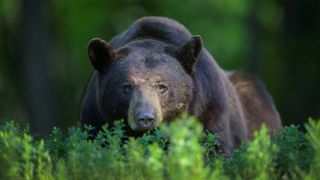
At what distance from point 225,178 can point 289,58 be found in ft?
65.3

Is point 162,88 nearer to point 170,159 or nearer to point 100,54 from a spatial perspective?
point 100,54

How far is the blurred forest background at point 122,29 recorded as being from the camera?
26.3 meters

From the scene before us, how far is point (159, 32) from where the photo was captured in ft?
36.1

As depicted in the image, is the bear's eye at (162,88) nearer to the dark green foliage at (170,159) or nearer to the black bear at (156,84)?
the black bear at (156,84)

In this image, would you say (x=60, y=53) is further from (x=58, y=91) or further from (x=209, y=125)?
(x=209, y=125)

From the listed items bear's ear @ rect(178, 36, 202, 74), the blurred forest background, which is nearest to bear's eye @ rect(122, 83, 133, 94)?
bear's ear @ rect(178, 36, 202, 74)

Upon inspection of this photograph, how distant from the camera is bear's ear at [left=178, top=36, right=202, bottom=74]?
10281mm

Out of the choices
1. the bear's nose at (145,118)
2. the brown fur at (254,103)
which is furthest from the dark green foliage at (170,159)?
the brown fur at (254,103)

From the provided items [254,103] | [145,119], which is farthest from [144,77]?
[254,103]

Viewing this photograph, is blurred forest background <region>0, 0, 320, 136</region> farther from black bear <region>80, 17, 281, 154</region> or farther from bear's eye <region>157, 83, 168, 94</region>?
bear's eye <region>157, 83, 168, 94</region>

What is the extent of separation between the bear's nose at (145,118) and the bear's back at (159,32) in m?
1.72

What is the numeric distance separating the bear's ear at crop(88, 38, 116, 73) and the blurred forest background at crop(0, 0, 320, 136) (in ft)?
50.6

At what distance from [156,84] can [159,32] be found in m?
1.24

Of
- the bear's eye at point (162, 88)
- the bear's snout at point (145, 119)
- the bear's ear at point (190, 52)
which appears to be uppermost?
the bear's ear at point (190, 52)
